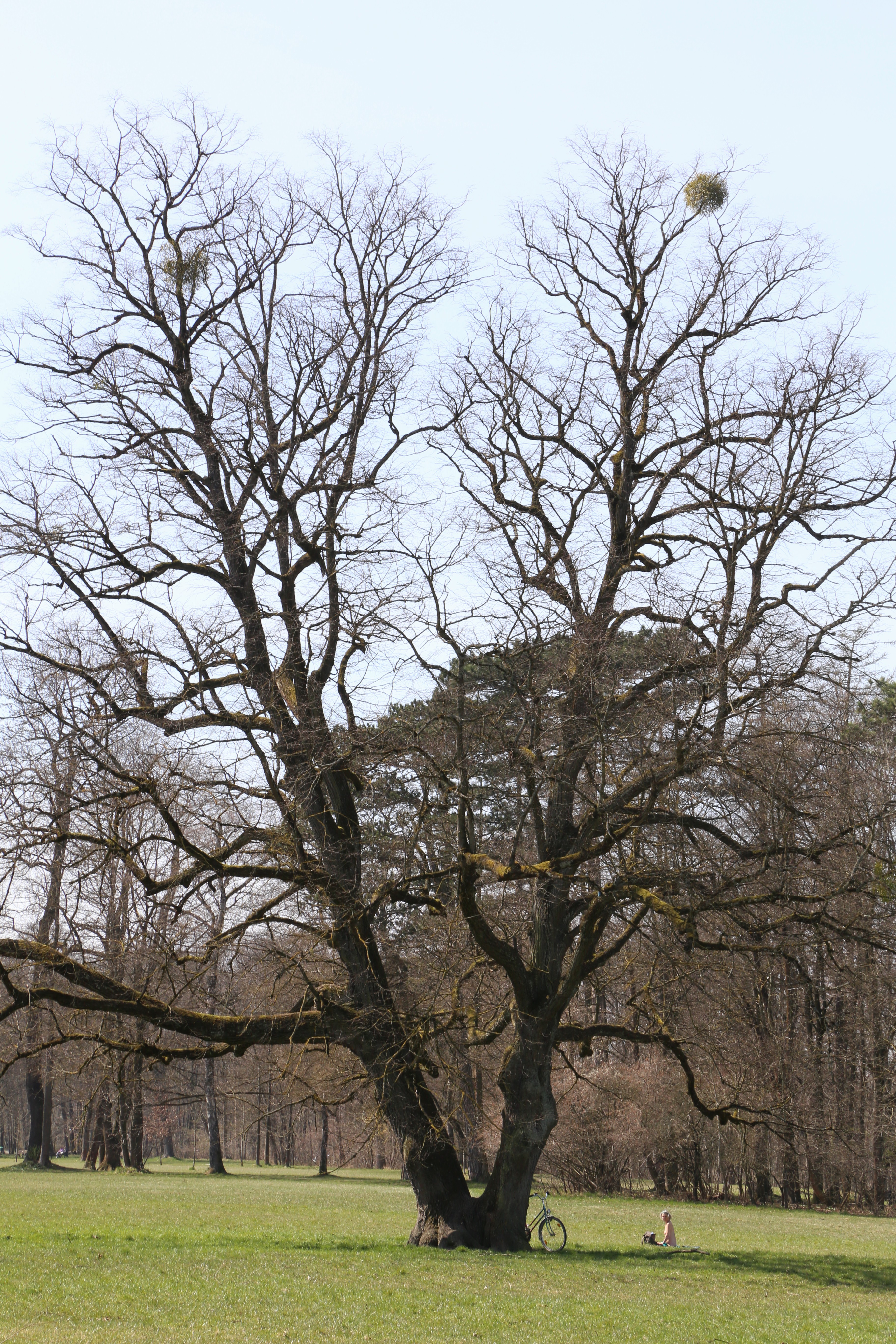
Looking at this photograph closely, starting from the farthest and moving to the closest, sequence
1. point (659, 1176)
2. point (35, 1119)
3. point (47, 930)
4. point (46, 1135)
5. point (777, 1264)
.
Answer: point (35, 1119) < point (46, 1135) < point (659, 1176) < point (47, 930) < point (777, 1264)

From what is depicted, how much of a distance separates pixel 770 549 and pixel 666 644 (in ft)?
6.65

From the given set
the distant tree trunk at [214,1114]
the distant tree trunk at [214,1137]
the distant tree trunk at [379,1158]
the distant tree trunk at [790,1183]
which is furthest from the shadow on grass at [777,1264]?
the distant tree trunk at [379,1158]

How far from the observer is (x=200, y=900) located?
1599 cm

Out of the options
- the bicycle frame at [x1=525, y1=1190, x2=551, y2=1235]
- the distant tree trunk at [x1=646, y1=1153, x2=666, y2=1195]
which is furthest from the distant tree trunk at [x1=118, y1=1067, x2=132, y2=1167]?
the distant tree trunk at [x1=646, y1=1153, x2=666, y2=1195]

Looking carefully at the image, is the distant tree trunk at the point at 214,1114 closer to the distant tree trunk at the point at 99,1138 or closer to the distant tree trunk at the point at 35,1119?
the distant tree trunk at the point at 99,1138

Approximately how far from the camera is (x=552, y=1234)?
16.0 m

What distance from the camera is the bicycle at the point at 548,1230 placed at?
15438mm

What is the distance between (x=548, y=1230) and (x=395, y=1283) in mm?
4582

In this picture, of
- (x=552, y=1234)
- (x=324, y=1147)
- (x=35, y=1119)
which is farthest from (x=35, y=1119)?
(x=552, y=1234)

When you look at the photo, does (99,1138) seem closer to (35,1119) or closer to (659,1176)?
(35,1119)

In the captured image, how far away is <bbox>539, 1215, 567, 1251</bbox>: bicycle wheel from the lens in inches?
610

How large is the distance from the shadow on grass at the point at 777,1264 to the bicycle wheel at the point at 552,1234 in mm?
199

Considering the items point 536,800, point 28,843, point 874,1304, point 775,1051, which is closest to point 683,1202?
point 775,1051

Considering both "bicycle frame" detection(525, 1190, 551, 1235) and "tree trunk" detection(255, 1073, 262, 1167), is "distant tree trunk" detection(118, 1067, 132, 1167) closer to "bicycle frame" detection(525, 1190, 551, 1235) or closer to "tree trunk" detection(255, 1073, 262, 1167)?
"tree trunk" detection(255, 1073, 262, 1167)
